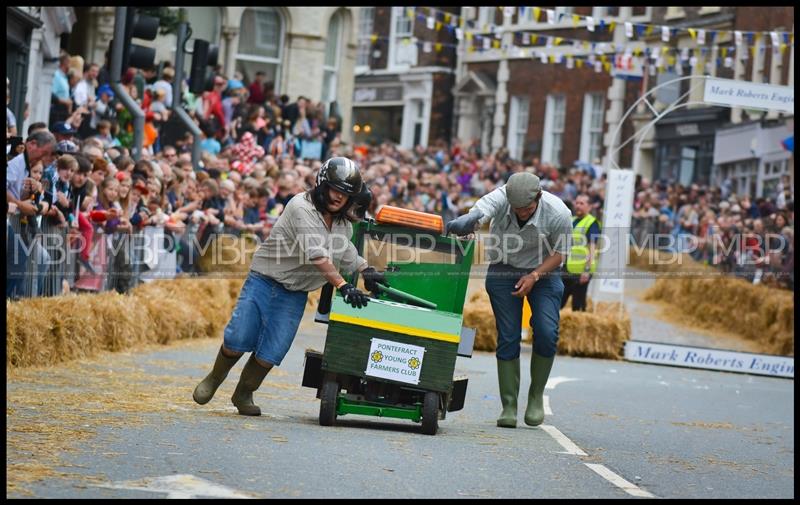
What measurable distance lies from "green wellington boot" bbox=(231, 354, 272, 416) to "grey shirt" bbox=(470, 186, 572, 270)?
1.95m

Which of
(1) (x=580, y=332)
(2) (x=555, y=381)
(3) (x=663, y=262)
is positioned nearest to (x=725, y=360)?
(1) (x=580, y=332)

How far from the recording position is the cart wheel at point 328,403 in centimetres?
1098

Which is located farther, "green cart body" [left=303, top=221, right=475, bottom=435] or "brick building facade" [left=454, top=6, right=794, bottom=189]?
"brick building facade" [left=454, top=6, right=794, bottom=189]

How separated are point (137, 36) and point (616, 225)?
8.62 meters

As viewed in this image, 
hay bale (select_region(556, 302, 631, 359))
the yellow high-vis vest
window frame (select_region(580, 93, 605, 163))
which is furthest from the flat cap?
window frame (select_region(580, 93, 605, 163))

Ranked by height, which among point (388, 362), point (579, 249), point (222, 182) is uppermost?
point (222, 182)

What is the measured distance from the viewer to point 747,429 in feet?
44.3

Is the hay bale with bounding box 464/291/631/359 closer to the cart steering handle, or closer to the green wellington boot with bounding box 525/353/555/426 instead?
the green wellington boot with bounding box 525/353/555/426

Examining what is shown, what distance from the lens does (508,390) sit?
1225 centimetres

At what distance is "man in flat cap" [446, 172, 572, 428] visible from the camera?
1185 centimetres

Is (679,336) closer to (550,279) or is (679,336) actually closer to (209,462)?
(550,279)

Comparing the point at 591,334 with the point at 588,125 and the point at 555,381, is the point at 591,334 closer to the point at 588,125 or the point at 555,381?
the point at 555,381

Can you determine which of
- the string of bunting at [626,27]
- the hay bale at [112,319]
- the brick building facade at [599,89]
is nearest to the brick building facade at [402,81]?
the brick building facade at [599,89]

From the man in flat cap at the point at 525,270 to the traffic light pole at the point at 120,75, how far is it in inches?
326
